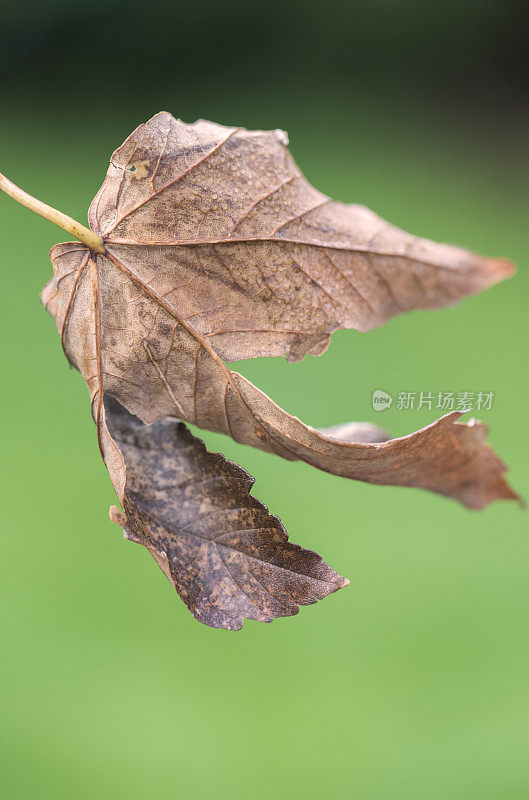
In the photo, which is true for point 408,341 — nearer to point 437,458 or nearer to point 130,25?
point 130,25

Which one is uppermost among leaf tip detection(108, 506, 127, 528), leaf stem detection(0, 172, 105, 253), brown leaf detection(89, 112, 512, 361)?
brown leaf detection(89, 112, 512, 361)

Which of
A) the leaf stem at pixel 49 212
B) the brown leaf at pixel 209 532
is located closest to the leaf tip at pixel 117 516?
the brown leaf at pixel 209 532

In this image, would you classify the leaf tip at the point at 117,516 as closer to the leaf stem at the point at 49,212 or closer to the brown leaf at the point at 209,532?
the brown leaf at the point at 209,532

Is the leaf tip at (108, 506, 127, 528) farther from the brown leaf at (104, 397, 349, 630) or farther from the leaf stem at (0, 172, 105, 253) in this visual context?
the leaf stem at (0, 172, 105, 253)

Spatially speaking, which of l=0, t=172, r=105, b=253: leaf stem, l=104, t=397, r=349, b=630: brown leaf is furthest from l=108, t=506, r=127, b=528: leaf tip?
l=0, t=172, r=105, b=253: leaf stem

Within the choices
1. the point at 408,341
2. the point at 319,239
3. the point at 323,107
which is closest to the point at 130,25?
the point at 323,107

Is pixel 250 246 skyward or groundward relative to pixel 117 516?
skyward
